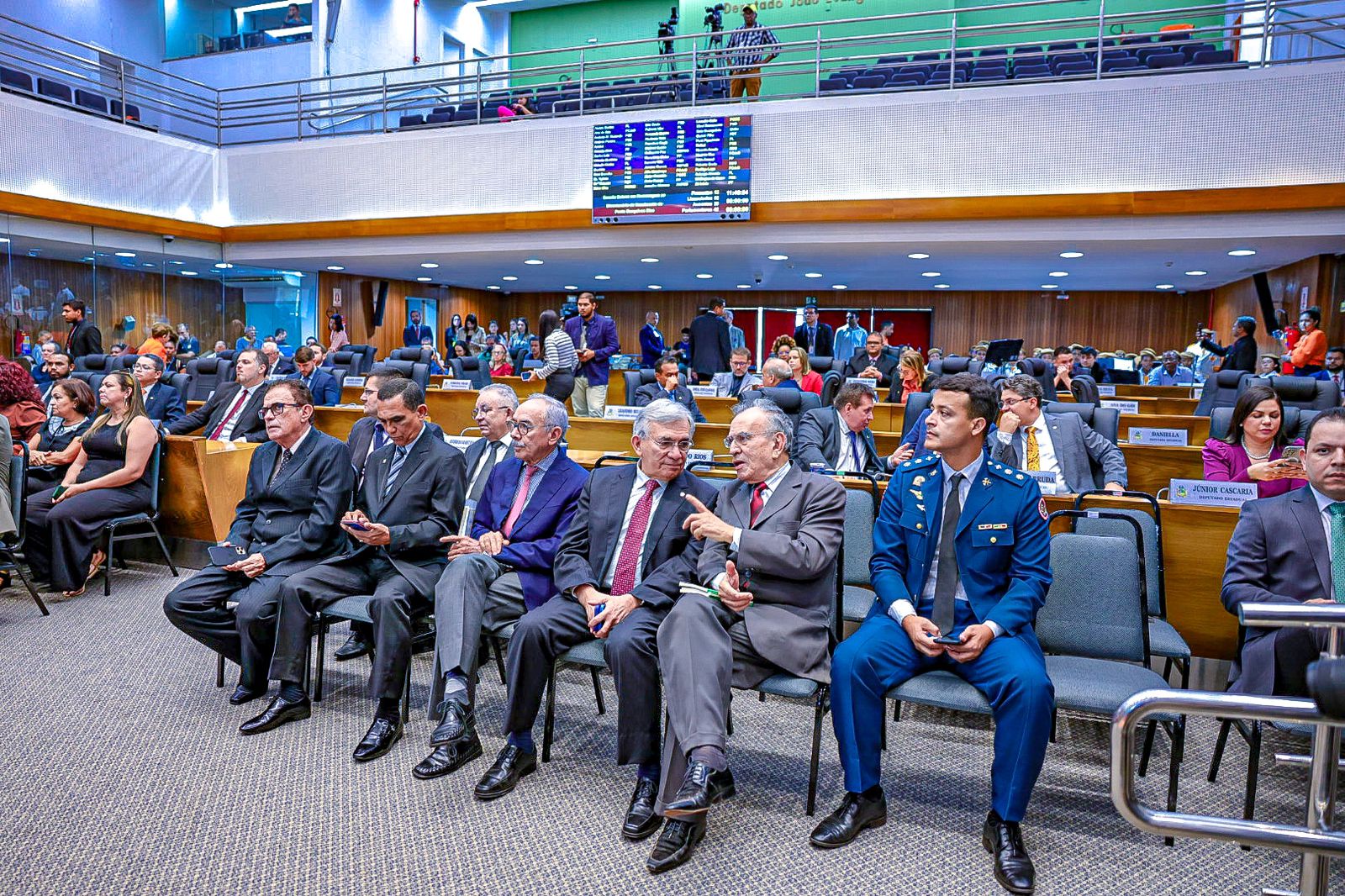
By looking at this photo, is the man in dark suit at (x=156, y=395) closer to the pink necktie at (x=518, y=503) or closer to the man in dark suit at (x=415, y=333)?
the pink necktie at (x=518, y=503)

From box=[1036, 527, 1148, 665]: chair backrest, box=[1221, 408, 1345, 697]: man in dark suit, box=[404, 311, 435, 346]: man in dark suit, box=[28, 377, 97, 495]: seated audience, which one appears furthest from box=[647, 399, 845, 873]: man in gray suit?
box=[404, 311, 435, 346]: man in dark suit

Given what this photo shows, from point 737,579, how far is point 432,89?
15692mm

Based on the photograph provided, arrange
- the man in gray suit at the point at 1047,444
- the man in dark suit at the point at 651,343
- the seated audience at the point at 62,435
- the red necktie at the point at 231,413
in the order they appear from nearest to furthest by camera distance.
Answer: the man in gray suit at the point at 1047,444, the seated audience at the point at 62,435, the red necktie at the point at 231,413, the man in dark suit at the point at 651,343

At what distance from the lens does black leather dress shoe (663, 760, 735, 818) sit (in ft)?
7.46

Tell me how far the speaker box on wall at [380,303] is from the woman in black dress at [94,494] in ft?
37.6

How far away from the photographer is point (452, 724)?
2748mm

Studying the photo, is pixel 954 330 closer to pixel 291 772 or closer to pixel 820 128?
pixel 820 128

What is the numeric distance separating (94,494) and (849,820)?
4254mm

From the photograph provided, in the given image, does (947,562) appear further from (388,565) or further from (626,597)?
(388,565)

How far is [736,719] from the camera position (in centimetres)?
320

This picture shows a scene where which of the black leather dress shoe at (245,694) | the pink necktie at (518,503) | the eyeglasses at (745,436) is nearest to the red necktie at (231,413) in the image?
the black leather dress shoe at (245,694)

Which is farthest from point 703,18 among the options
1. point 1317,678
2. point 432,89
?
point 1317,678

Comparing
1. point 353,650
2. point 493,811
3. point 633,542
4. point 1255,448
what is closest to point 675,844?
point 493,811

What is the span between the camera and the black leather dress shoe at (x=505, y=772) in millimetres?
2605
